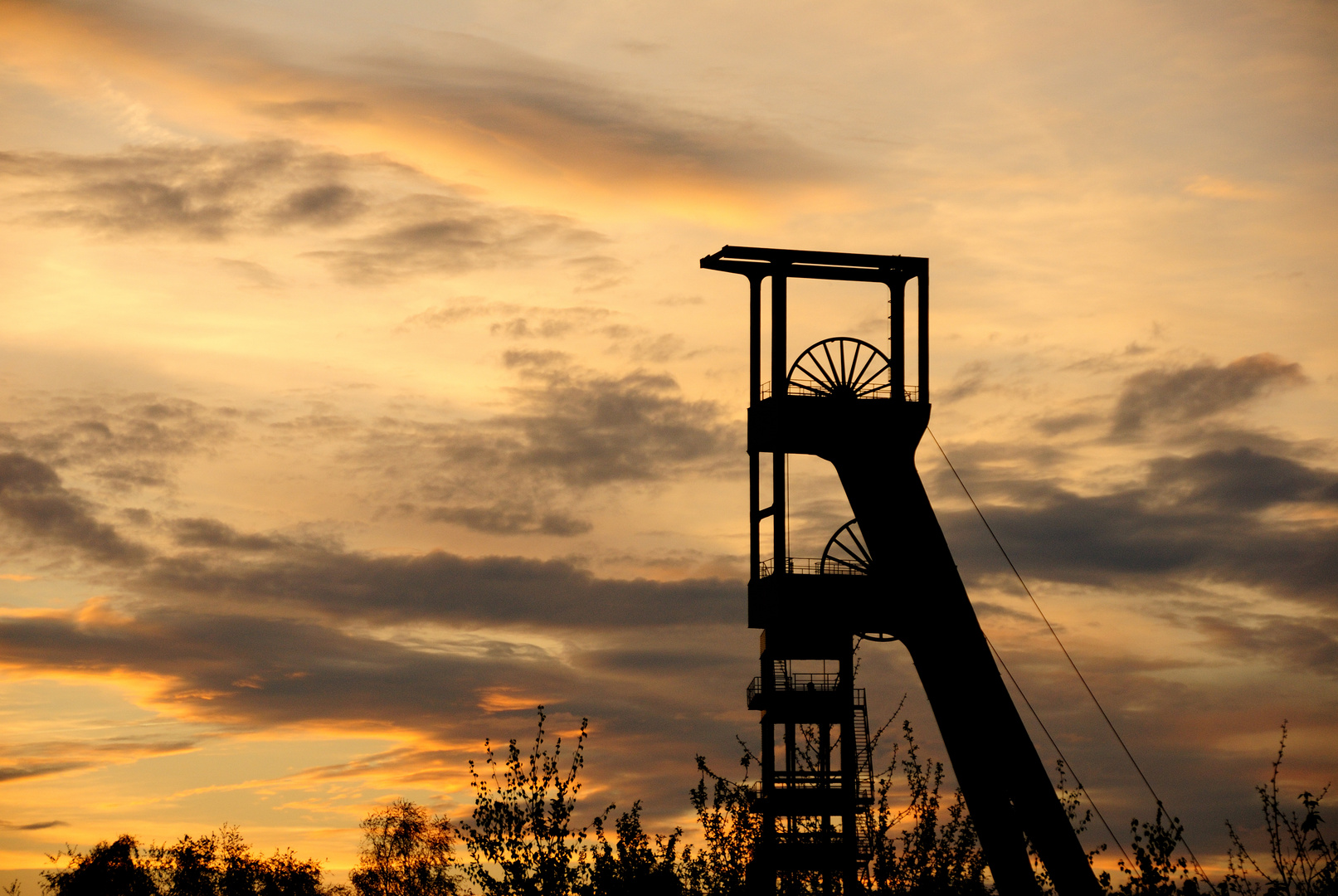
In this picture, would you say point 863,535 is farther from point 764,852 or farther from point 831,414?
point 764,852

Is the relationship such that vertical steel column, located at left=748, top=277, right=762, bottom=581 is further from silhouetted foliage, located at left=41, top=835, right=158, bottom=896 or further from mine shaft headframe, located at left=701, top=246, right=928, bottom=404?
silhouetted foliage, located at left=41, top=835, right=158, bottom=896

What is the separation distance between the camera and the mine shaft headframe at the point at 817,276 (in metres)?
65.3

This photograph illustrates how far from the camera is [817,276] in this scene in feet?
220

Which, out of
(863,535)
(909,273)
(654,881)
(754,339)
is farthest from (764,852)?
(909,273)

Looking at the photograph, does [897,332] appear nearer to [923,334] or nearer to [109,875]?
[923,334]

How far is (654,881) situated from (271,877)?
75.3 m

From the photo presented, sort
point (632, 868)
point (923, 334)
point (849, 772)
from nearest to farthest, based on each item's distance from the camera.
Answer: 1. point (632, 868)
2. point (849, 772)
3. point (923, 334)

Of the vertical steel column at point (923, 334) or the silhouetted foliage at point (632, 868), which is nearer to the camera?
the silhouetted foliage at point (632, 868)

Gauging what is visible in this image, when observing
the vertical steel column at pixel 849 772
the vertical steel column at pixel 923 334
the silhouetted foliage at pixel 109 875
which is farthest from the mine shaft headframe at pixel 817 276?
the silhouetted foliage at pixel 109 875

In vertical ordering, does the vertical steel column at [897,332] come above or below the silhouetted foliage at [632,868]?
above

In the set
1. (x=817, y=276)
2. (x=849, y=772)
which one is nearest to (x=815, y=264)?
(x=817, y=276)

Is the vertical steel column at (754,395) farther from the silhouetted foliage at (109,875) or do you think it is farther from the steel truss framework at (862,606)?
the silhouetted foliage at (109,875)

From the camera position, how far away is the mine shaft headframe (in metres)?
65.3

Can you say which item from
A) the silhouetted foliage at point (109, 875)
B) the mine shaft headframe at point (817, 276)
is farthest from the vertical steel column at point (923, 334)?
the silhouetted foliage at point (109, 875)
